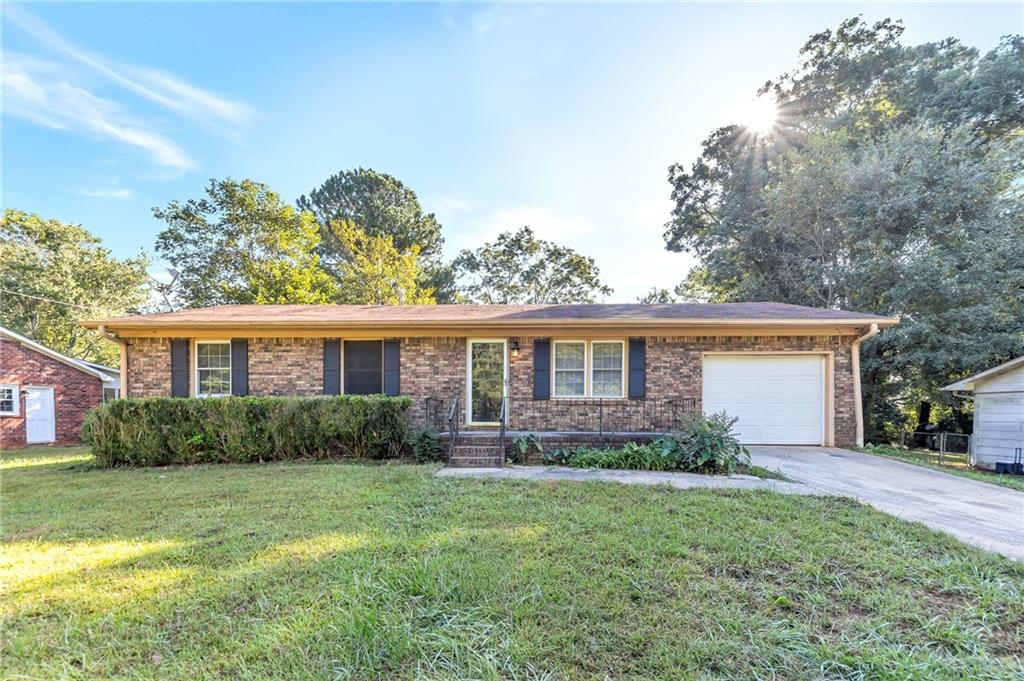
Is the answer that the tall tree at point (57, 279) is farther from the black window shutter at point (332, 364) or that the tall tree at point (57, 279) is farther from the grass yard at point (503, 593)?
the grass yard at point (503, 593)

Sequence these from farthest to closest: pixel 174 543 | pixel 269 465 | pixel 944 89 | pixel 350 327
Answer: pixel 944 89
pixel 350 327
pixel 269 465
pixel 174 543

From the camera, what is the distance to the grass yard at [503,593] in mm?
1971

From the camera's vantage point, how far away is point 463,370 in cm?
841

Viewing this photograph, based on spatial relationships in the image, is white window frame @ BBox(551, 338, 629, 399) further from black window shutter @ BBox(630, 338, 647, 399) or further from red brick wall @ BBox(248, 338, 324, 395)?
red brick wall @ BBox(248, 338, 324, 395)

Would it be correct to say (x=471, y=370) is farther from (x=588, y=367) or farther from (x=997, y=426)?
(x=997, y=426)

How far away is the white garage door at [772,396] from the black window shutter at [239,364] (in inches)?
368

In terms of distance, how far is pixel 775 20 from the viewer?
8578mm

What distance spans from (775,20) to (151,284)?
25379mm

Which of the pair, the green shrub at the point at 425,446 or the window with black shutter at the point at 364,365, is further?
the window with black shutter at the point at 364,365

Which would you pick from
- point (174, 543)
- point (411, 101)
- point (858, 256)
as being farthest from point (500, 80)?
point (858, 256)

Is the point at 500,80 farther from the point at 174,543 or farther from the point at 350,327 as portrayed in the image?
the point at 174,543

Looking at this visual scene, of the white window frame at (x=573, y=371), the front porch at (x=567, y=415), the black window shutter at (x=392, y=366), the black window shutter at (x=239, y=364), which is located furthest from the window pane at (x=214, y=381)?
the white window frame at (x=573, y=371)

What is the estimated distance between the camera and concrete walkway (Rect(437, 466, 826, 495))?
501 cm

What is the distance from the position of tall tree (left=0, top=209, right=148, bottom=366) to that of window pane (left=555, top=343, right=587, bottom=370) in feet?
68.3
